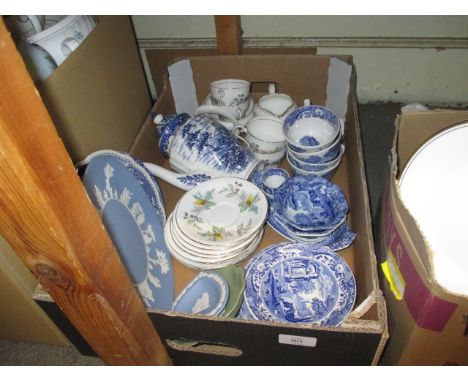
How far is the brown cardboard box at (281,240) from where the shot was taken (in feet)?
1.90

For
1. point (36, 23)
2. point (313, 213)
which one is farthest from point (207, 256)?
point (36, 23)

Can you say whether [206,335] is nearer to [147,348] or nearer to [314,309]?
[147,348]

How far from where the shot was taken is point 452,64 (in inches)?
48.9

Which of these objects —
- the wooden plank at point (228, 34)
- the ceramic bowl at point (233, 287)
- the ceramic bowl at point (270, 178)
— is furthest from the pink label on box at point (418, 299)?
the wooden plank at point (228, 34)

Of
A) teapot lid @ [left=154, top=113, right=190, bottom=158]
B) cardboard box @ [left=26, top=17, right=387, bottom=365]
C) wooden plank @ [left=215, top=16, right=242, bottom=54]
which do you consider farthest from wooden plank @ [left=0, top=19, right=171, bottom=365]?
wooden plank @ [left=215, top=16, right=242, bottom=54]

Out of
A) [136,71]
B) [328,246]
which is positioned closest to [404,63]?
[328,246]

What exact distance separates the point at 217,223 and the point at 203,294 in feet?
0.56

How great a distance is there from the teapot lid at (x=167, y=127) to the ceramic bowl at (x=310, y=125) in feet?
0.91

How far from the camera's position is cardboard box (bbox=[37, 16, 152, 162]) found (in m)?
0.74

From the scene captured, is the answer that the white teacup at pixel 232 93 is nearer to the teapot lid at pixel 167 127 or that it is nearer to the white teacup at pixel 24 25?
the teapot lid at pixel 167 127

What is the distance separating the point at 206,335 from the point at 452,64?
3.88ft

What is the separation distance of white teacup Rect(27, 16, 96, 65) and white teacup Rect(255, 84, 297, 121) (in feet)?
1.65

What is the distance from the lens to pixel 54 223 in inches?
13.7

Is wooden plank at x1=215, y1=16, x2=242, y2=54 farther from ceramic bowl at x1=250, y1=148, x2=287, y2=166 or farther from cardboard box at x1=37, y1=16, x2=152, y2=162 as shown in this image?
ceramic bowl at x1=250, y1=148, x2=287, y2=166
